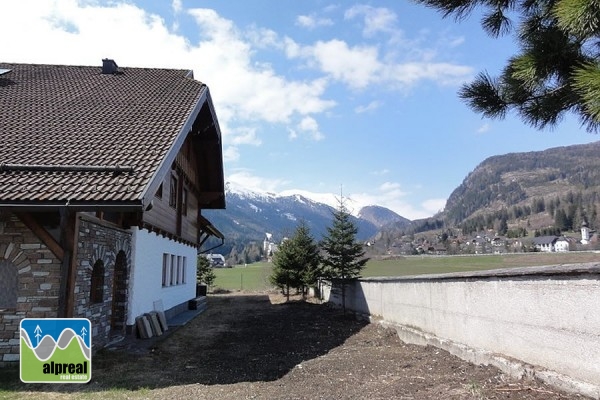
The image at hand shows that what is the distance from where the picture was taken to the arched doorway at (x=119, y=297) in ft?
37.0

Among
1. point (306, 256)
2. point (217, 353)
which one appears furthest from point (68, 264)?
point (306, 256)

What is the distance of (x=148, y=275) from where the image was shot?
1311 cm

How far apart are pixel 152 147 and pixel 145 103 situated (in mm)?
3608

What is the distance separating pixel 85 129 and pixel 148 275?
14.5ft

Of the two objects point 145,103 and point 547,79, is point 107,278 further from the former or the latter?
point 547,79

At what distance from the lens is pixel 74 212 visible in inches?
321

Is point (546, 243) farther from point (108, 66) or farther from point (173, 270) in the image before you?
point (108, 66)

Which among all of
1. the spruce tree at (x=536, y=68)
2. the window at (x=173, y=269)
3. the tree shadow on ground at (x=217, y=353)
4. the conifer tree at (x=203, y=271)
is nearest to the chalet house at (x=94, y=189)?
the window at (x=173, y=269)

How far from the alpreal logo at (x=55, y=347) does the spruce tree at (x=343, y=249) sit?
59.9 ft

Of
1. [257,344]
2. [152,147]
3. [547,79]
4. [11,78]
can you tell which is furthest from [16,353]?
[11,78]

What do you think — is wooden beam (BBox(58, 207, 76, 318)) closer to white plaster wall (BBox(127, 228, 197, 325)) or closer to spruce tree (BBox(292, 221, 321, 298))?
white plaster wall (BBox(127, 228, 197, 325))

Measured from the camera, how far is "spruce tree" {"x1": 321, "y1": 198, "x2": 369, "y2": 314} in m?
22.8

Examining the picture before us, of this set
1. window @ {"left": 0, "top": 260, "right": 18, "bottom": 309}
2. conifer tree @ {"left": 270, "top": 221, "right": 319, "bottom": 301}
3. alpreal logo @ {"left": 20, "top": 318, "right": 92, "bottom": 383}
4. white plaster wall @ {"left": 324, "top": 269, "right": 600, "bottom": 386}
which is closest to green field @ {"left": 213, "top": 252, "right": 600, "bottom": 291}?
conifer tree @ {"left": 270, "top": 221, "right": 319, "bottom": 301}

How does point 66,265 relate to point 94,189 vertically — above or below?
below
